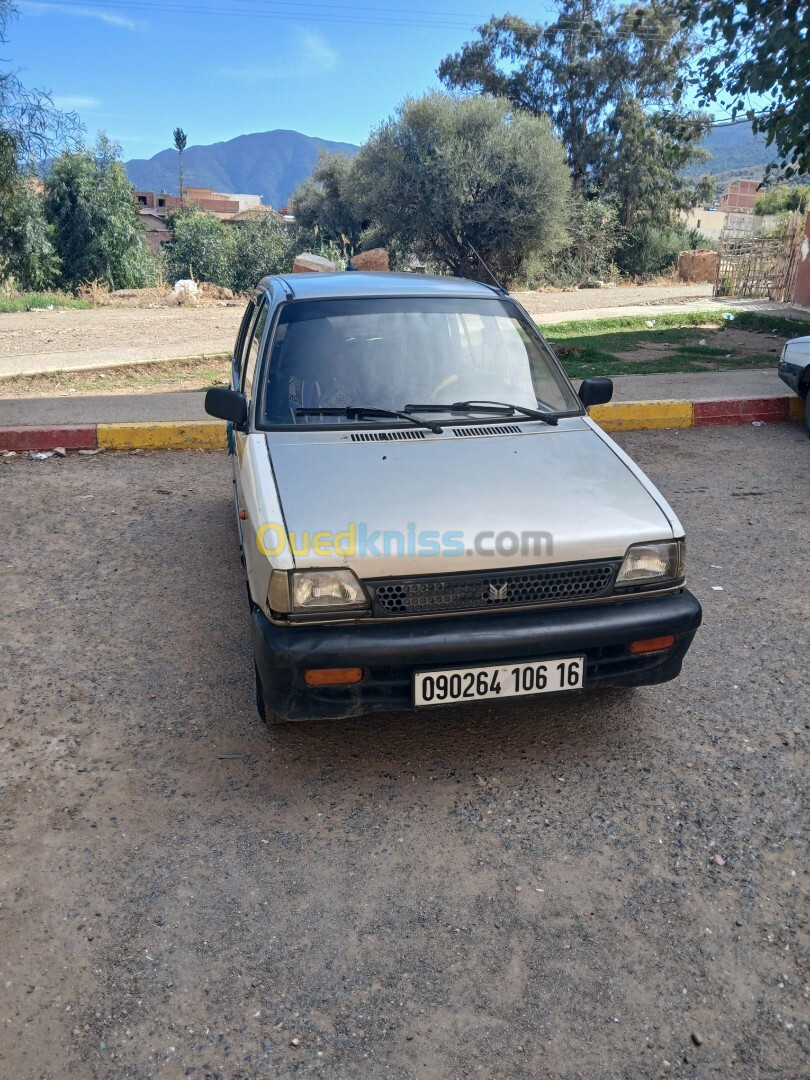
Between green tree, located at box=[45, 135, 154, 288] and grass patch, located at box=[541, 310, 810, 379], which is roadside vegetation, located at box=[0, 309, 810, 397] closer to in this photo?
grass patch, located at box=[541, 310, 810, 379]

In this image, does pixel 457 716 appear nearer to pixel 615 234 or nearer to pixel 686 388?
pixel 686 388

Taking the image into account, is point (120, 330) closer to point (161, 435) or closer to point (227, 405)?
point (161, 435)

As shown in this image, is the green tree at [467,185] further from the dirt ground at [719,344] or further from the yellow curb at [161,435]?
the yellow curb at [161,435]

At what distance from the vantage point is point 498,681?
3.02m

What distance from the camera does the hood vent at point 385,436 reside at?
11.9 feet

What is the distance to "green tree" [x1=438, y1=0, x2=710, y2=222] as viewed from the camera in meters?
39.1

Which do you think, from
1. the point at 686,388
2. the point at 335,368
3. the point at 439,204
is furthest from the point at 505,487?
the point at 439,204

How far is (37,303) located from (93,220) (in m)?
13.7

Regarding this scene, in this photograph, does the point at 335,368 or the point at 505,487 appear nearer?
the point at 505,487

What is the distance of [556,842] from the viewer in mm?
2824

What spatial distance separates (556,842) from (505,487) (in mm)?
1281

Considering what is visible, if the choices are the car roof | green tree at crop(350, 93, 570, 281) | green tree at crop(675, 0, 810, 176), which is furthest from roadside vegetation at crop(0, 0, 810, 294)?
the car roof

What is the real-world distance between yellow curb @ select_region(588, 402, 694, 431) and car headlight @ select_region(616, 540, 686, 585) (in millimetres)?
5240

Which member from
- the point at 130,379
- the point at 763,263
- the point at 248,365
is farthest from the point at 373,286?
the point at 763,263
